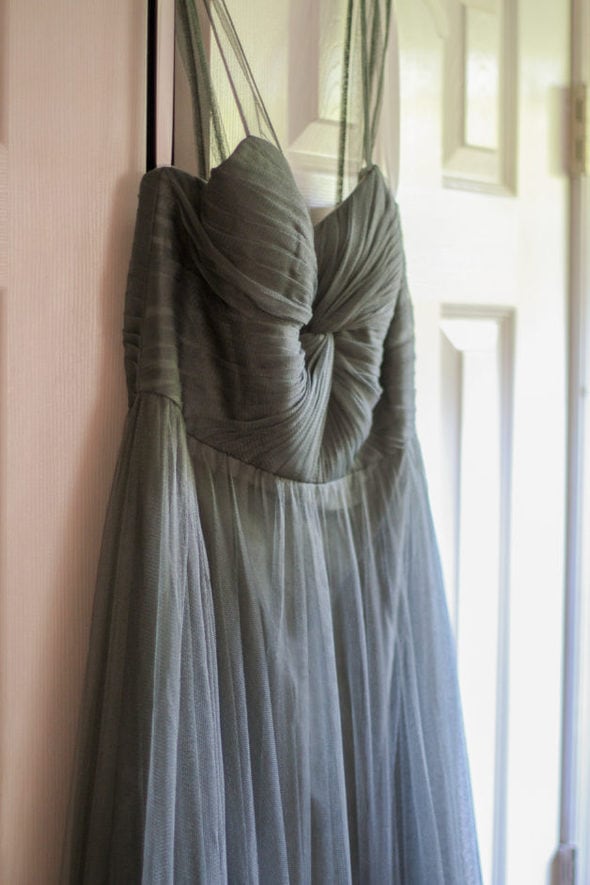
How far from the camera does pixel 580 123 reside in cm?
122

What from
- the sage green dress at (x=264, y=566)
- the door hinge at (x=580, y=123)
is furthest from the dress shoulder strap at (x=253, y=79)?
the door hinge at (x=580, y=123)

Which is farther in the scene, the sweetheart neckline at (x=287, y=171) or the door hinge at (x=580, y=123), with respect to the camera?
the door hinge at (x=580, y=123)

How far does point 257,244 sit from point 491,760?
0.71 meters

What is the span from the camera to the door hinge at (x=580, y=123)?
122 cm

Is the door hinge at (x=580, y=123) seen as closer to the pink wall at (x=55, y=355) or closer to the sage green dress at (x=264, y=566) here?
the sage green dress at (x=264, y=566)

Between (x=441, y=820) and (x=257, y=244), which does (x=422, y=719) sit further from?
(x=257, y=244)

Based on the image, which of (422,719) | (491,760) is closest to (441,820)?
(422,719)

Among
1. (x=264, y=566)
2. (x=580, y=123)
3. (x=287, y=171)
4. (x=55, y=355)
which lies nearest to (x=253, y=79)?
(x=287, y=171)
